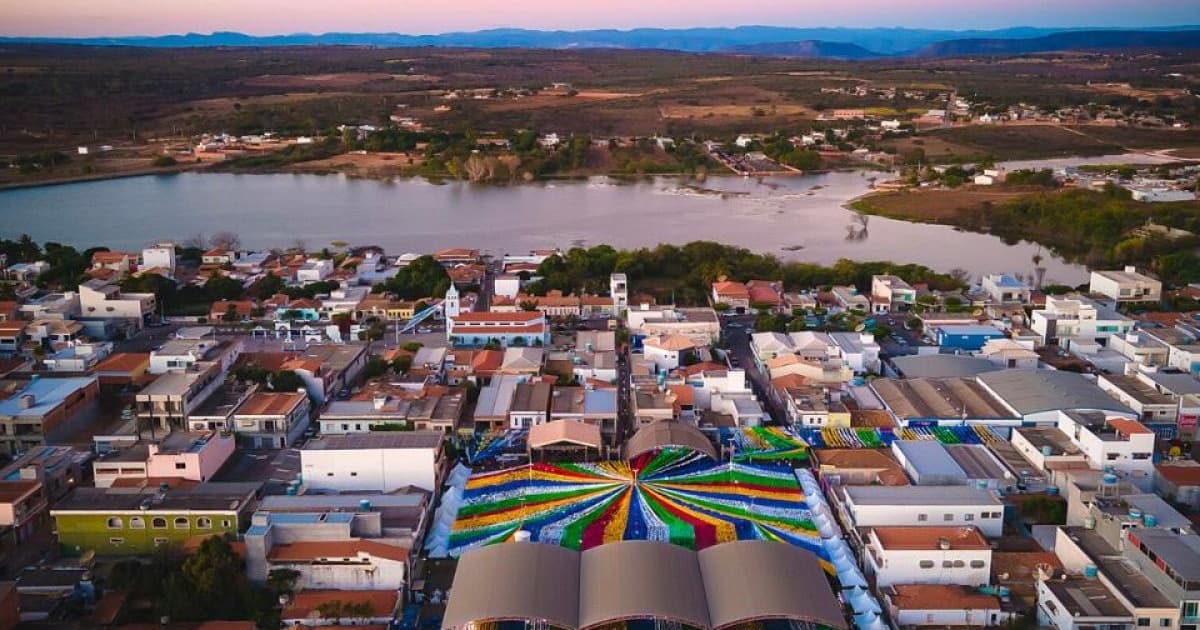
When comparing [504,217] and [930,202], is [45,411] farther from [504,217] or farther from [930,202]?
[930,202]

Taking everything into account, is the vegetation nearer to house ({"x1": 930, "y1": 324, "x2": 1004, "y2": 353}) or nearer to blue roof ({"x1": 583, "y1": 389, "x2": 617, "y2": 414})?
house ({"x1": 930, "y1": 324, "x2": 1004, "y2": 353})

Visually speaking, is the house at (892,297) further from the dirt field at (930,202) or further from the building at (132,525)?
the building at (132,525)

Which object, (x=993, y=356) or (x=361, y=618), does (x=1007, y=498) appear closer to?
(x=993, y=356)

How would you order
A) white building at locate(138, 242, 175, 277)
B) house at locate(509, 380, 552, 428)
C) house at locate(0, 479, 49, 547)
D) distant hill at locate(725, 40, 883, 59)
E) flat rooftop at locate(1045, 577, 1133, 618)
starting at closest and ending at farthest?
flat rooftop at locate(1045, 577, 1133, 618) → house at locate(0, 479, 49, 547) → house at locate(509, 380, 552, 428) → white building at locate(138, 242, 175, 277) → distant hill at locate(725, 40, 883, 59)

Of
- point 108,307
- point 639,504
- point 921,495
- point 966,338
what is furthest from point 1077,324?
point 108,307

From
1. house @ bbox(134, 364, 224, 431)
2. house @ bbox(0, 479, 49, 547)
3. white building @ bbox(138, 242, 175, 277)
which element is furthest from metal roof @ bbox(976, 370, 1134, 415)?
white building @ bbox(138, 242, 175, 277)

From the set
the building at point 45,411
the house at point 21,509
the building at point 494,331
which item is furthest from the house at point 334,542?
the building at point 494,331

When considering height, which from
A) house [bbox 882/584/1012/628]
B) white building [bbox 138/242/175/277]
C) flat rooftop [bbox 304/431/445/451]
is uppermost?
white building [bbox 138/242/175/277]
